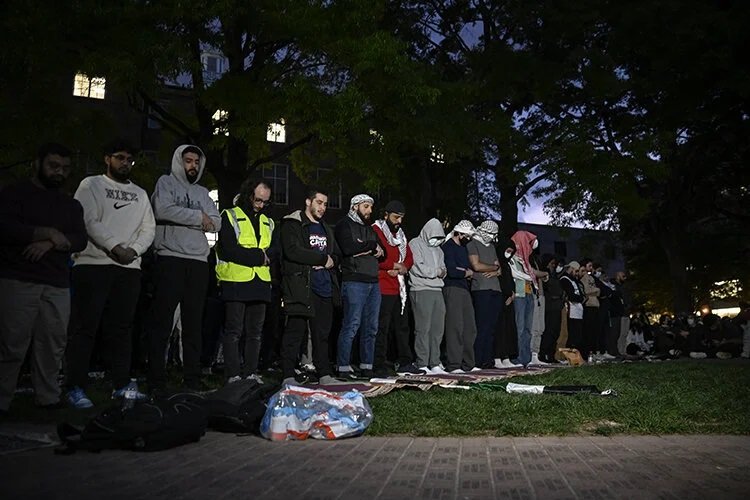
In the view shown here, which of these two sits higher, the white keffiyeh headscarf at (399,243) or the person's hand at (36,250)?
the white keffiyeh headscarf at (399,243)

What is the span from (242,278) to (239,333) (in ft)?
1.82

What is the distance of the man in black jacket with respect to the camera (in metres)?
7.74

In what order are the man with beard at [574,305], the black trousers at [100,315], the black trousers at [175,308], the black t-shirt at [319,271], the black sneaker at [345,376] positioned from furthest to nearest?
1. the man with beard at [574,305]
2. the black sneaker at [345,376]
3. the black t-shirt at [319,271]
4. the black trousers at [175,308]
5. the black trousers at [100,315]

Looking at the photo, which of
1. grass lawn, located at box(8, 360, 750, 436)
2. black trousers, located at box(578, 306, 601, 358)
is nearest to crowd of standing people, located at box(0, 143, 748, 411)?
grass lawn, located at box(8, 360, 750, 436)

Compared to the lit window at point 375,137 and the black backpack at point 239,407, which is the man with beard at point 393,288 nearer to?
the black backpack at point 239,407

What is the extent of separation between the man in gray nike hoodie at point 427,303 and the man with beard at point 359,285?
1.29m

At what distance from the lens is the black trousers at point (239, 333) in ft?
24.1

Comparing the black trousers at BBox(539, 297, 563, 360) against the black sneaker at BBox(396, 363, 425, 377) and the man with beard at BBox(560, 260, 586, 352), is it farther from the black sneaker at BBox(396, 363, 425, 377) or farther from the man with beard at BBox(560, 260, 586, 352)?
the black sneaker at BBox(396, 363, 425, 377)

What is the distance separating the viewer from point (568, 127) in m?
23.3

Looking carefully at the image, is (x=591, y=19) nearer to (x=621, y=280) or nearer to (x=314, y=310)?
(x=621, y=280)

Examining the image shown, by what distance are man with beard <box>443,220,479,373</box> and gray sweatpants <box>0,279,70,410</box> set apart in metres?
5.82

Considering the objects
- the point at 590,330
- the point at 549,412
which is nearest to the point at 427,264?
the point at 549,412

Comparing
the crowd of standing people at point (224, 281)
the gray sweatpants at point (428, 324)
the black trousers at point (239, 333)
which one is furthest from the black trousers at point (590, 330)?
the black trousers at point (239, 333)

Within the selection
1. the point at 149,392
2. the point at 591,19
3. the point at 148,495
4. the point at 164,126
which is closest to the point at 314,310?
the point at 149,392
